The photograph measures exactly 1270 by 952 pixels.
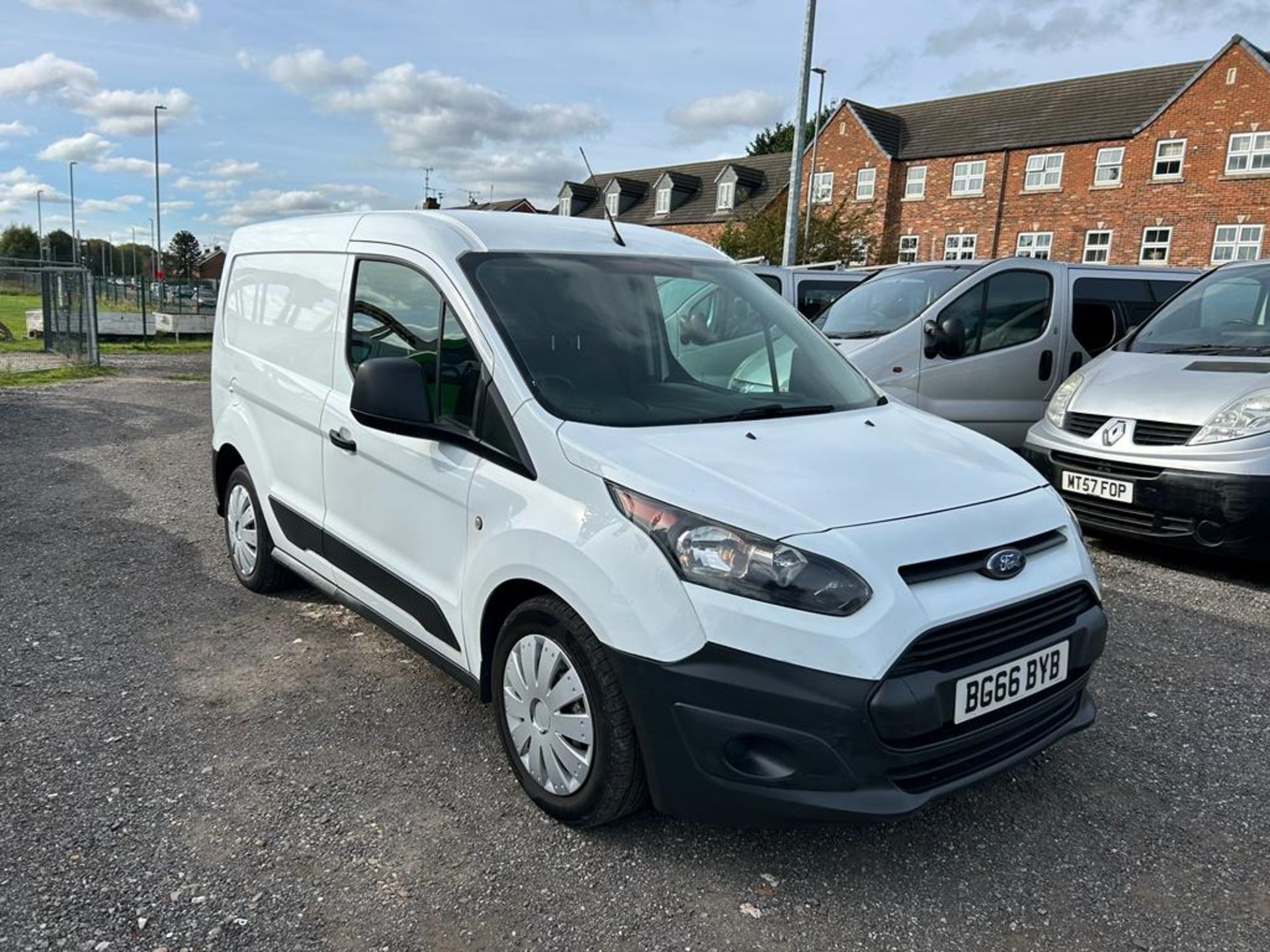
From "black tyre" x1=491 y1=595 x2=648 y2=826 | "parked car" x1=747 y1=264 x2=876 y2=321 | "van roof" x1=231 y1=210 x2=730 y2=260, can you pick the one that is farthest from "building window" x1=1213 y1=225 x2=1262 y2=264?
"black tyre" x1=491 y1=595 x2=648 y2=826

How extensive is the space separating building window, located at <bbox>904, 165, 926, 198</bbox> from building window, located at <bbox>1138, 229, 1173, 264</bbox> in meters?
9.05

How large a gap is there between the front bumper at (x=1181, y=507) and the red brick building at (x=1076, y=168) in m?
26.3

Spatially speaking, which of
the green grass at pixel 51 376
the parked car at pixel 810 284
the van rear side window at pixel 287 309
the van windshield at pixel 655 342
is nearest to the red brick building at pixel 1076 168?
the parked car at pixel 810 284

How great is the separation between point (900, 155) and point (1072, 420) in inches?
1475

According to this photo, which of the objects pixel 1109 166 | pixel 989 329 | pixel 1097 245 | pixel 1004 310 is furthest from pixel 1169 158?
pixel 989 329

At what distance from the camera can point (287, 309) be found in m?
4.41

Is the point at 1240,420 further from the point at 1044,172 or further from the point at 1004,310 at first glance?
the point at 1044,172

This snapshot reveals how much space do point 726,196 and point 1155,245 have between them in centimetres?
2001

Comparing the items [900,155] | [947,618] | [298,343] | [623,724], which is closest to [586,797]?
[623,724]

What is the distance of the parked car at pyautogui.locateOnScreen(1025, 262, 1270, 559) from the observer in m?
5.15

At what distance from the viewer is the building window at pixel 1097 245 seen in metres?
34.4

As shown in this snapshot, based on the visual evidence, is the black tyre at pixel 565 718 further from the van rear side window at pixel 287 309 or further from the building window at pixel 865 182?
the building window at pixel 865 182

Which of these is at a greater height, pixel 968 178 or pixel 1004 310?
pixel 968 178

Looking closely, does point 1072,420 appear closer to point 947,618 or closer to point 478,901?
point 947,618
